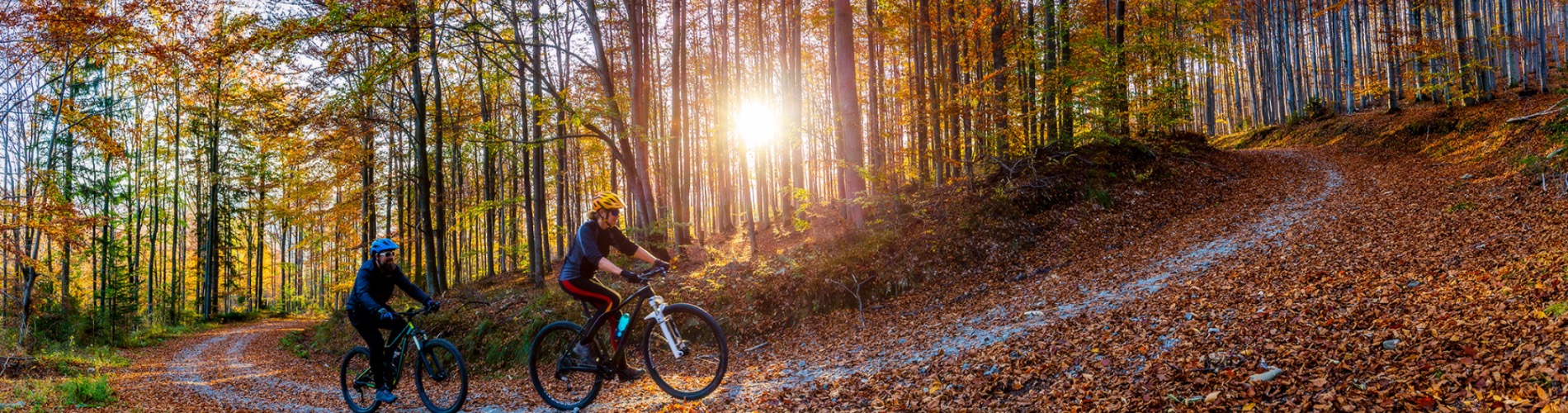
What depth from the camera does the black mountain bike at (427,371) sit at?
241 inches

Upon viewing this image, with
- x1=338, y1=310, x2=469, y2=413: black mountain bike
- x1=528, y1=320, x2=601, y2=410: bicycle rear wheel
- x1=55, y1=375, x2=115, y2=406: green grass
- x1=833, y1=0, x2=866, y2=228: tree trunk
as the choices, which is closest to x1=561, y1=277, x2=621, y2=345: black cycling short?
x1=528, y1=320, x2=601, y2=410: bicycle rear wheel

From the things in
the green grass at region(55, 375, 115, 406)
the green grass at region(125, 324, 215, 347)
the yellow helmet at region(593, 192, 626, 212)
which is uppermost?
the yellow helmet at region(593, 192, 626, 212)

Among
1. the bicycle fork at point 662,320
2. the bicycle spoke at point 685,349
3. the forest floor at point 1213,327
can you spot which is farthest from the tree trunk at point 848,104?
the bicycle fork at point 662,320

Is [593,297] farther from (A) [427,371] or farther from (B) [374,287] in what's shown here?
(B) [374,287]

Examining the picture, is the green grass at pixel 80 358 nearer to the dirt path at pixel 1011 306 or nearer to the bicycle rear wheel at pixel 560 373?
the bicycle rear wheel at pixel 560 373

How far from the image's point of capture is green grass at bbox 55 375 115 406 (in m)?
6.82

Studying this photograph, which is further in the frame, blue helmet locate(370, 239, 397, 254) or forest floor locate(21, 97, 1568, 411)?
blue helmet locate(370, 239, 397, 254)

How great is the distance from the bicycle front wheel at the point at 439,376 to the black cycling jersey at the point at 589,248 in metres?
1.52

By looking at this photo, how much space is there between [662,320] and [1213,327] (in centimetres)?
460

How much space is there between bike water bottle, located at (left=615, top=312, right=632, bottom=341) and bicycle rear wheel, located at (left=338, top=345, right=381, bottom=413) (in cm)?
281

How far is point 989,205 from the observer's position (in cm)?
1080

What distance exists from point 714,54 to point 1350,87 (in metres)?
21.8

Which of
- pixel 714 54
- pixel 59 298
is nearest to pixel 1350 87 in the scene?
pixel 714 54

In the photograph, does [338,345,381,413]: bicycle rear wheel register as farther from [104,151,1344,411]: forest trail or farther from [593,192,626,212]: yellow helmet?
[593,192,626,212]: yellow helmet
